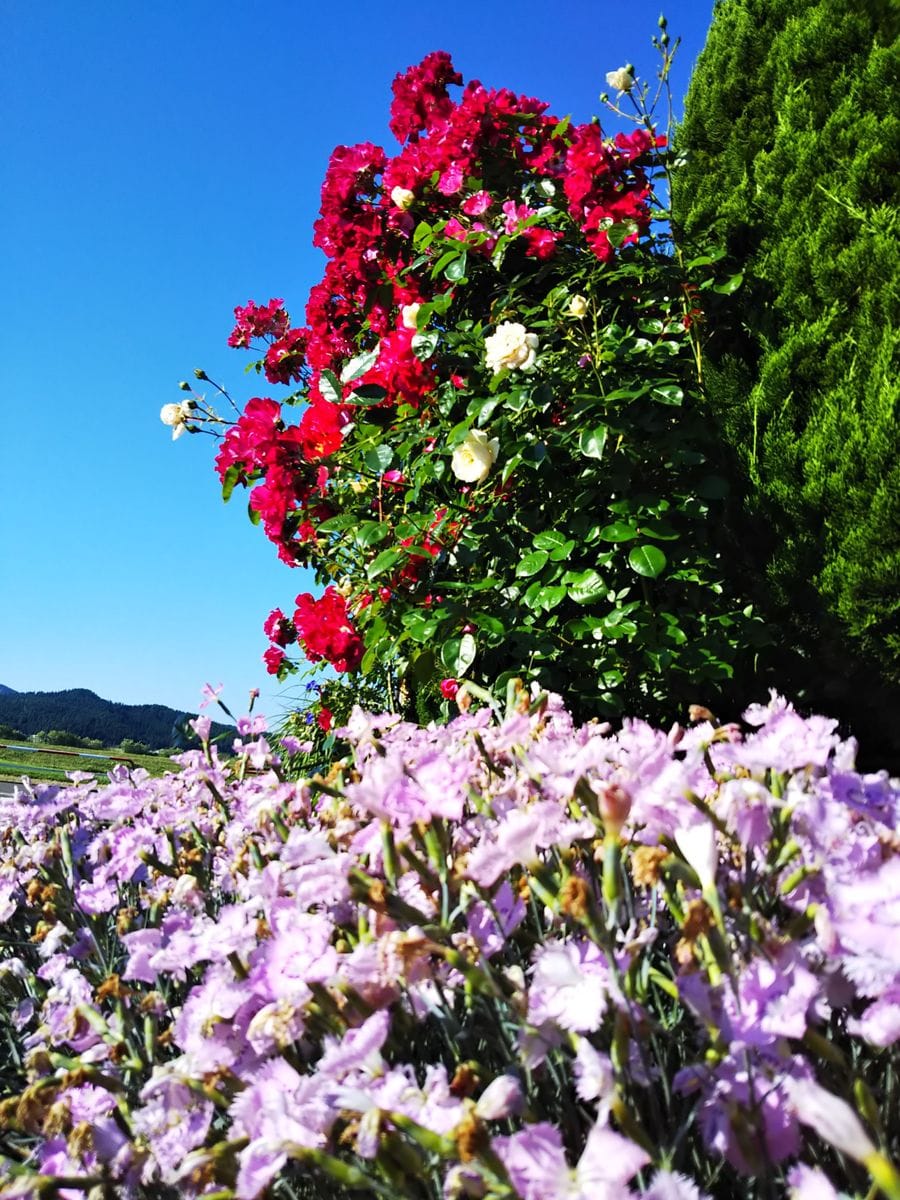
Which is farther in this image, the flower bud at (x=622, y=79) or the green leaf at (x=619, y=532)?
the flower bud at (x=622, y=79)

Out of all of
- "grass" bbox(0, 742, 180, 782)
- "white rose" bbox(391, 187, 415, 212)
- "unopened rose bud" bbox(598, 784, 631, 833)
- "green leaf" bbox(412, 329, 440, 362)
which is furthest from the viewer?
"grass" bbox(0, 742, 180, 782)

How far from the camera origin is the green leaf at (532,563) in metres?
2.54

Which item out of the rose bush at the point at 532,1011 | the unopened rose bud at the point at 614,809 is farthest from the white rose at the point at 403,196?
the unopened rose bud at the point at 614,809

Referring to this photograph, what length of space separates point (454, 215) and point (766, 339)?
1330mm

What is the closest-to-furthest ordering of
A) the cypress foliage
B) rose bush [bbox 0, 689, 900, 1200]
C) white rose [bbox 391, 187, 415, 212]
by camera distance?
rose bush [bbox 0, 689, 900, 1200], the cypress foliage, white rose [bbox 391, 187, 415, 212]

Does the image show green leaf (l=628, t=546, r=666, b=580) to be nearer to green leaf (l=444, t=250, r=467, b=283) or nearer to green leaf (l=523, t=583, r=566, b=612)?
green leaf (l=523, t=583, r=566, b=612)

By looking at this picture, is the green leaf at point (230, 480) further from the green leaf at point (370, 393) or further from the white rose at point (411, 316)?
the white rose at point (411, 316)

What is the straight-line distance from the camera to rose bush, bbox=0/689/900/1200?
0.75 metres

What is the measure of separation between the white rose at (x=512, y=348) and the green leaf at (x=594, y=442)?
11.2 inches

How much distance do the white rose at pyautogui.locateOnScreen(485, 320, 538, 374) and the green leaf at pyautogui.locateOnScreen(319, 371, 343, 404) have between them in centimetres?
86

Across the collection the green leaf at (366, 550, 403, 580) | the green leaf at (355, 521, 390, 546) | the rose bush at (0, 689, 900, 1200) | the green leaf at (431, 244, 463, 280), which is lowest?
the rose bush at (0, 689, 900, 1200)

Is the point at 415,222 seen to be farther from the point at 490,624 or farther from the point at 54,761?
the point at 54,761

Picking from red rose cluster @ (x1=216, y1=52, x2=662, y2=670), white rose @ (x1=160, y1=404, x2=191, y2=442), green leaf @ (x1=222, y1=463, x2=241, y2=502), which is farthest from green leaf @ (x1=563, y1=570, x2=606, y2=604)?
white rose @ (x1=160, y1=404, x2=191, y2=442)

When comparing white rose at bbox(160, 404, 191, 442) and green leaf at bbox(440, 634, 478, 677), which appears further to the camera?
white rose at bbox(160, 404, 191, 442)
